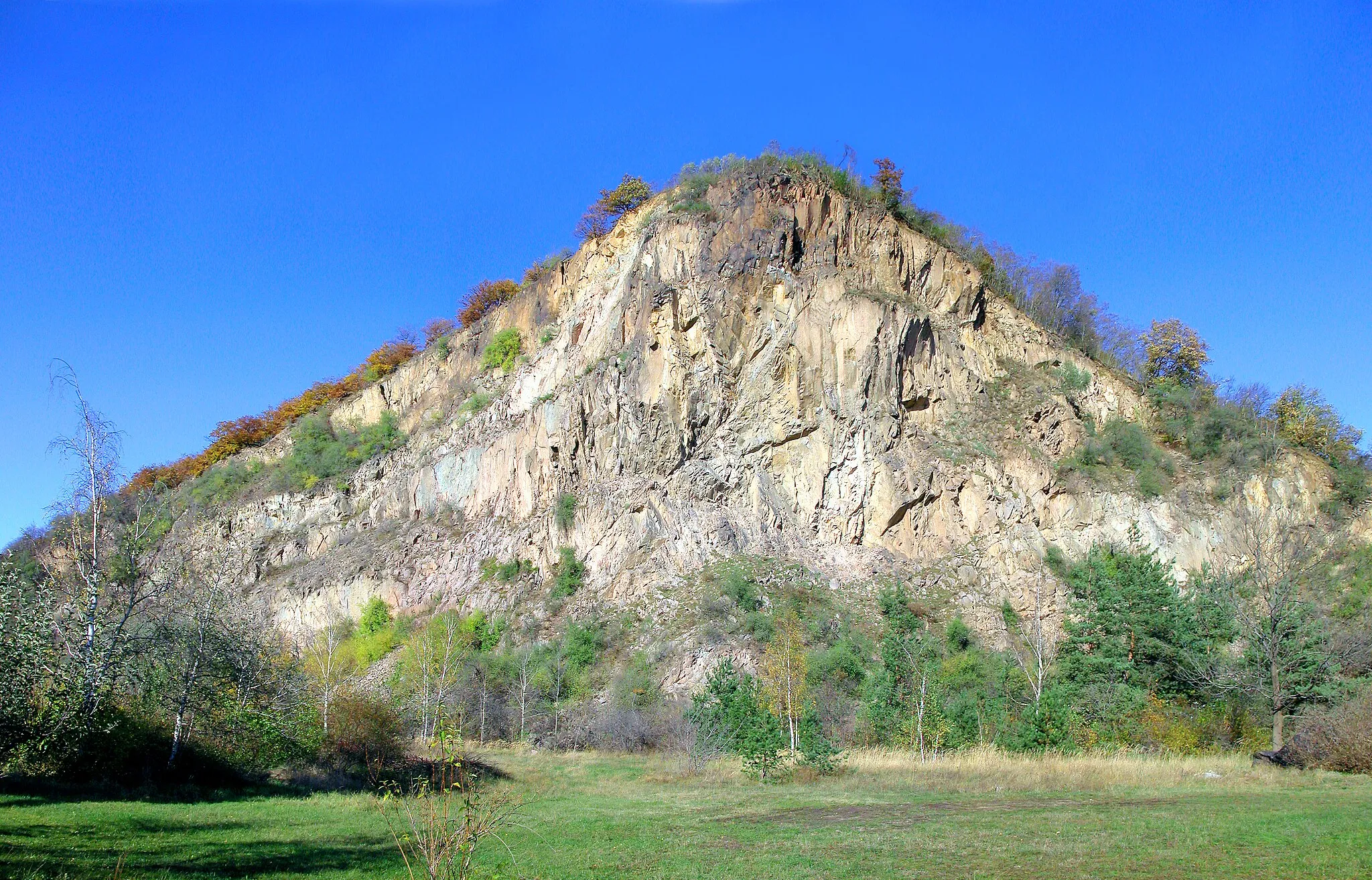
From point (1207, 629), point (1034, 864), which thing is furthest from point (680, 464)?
point (1034, 864)

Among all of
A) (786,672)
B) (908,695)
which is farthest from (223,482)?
(908,695)

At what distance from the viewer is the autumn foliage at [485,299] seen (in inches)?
2606

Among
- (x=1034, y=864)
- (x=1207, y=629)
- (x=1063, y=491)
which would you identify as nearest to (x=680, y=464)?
(x=1063, y=491)

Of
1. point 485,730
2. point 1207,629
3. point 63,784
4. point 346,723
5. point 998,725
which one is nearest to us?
point 63,784

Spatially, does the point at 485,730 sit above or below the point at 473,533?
below

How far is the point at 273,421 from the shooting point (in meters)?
72.3

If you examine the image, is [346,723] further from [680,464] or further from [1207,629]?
[1207,629]

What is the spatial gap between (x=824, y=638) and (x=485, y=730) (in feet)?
48.5

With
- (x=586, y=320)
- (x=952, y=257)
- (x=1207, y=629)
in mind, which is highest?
(x=952, y=257)

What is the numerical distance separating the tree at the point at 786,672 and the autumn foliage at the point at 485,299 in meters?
39.0

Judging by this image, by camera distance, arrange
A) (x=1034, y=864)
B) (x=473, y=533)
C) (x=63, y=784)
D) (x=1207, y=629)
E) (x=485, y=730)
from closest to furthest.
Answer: (x=1034, y=864)
(x=63, y=784)
(x=1207, y=629)
(x=485, y=730)
(x=473, y=533)

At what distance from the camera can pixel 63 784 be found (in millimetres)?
16562

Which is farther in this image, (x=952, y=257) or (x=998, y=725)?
(x=952, y=257)

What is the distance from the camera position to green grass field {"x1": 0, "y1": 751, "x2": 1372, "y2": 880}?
10.6 m
